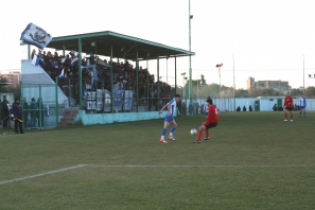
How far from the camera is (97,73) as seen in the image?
31.0 m

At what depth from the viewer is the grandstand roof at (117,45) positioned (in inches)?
1153

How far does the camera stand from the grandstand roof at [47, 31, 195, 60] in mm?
29281

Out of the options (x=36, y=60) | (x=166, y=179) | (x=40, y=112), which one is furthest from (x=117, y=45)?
(x=166, y=179)

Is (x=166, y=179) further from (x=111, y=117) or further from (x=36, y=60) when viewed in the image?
(x=111, y=117)

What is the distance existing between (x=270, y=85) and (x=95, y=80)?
6381 cm

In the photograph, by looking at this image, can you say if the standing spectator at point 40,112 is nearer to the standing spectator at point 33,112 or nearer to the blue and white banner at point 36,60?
the standing spectator at point 33,112

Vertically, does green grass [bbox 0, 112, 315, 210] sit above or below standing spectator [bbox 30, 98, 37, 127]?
below

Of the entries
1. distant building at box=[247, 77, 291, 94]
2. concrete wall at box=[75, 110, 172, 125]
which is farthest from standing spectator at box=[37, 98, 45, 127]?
distant building at box=[247, 77, 291, 94]

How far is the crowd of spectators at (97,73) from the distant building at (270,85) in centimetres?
4841

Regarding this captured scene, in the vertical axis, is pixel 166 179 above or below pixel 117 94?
below

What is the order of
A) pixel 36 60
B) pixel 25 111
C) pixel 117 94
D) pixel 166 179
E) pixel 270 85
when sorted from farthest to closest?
pixel 270 85, pixel 117 94, pixel 36 60, pixel 25 111, pixel 166 179

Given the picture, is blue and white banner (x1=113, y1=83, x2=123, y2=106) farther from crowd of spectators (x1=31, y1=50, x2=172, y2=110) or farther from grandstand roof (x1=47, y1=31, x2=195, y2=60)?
grandstand roof (x1=47, y1=31, x2=195, y2=60)

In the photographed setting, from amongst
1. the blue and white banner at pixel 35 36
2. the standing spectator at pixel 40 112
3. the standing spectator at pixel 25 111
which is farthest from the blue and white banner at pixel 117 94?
the standing spectator at pixel 25 111

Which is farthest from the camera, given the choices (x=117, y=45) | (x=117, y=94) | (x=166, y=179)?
(x=117, y=45)
